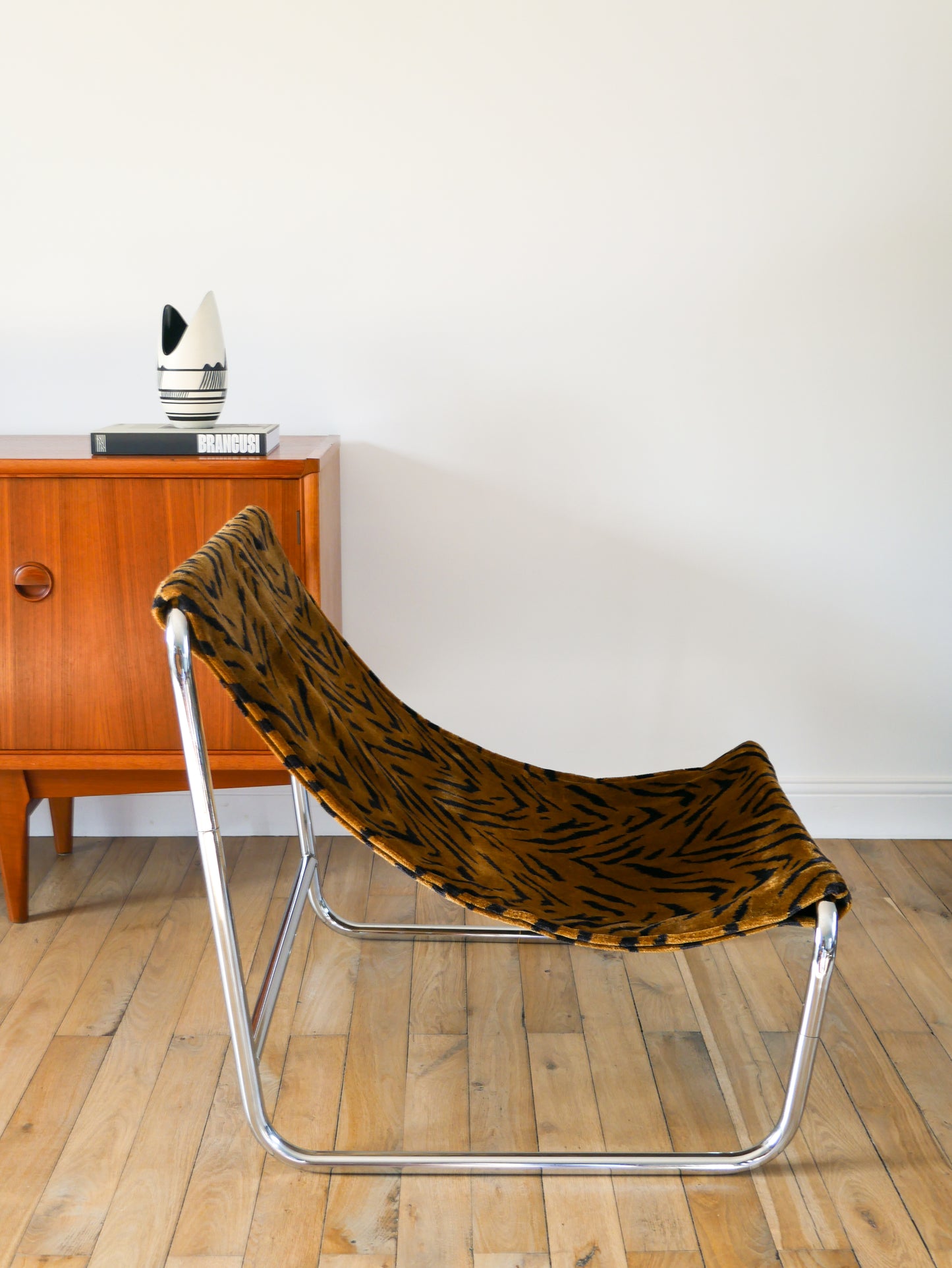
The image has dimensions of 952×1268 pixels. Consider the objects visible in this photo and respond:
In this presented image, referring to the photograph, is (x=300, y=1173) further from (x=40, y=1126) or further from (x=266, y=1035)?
(x=40, y=1126)

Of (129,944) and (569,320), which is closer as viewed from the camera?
(129,944)

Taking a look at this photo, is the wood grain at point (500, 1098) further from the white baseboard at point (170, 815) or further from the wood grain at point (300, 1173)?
the white baseboard at point (170, 815)

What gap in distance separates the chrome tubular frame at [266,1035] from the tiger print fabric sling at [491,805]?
49 mm

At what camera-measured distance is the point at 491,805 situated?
1.74 m

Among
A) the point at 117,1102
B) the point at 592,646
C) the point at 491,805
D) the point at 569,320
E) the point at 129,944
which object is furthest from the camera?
the point at 592,646

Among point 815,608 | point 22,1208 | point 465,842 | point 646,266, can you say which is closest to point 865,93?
point 646,266

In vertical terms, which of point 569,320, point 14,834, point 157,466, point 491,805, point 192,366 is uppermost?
point 569,320

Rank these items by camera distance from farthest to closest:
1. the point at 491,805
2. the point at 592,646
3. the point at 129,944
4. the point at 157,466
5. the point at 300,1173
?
the point at 592,646
the point at 129,944
the point at 157,466
the point at 491,805
the point at 300,1173

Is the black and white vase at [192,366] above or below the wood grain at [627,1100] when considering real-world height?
above

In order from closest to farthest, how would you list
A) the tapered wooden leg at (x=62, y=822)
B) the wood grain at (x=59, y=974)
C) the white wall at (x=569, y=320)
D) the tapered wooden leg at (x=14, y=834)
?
the wood grain at (x=59, y=974) < the tapered wooden leg at (x=14, y=834) < the white wall at (x=569, y=320) < the tapered wooden leg at (x=62, y=822)

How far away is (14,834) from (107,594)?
501mm

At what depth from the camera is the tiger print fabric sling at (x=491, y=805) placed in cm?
131

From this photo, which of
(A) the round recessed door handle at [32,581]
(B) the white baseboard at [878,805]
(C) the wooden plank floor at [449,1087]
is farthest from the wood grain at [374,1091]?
(B) the white baseboard at [878,805]

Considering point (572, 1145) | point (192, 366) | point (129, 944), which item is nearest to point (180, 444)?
point (192, 366)
